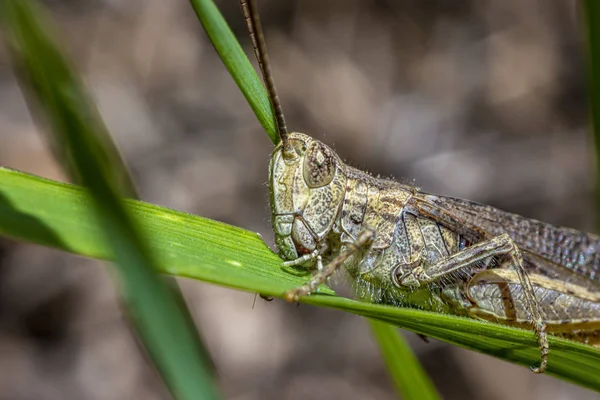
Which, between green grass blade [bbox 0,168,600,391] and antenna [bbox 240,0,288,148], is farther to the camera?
antenna [bbox 240,0,288,148]

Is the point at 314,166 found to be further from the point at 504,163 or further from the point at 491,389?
the point at 504,163

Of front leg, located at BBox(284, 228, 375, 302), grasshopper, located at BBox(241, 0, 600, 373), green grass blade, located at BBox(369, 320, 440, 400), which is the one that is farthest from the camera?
grasshopper, located at BBox(241, 0, 600, 373)

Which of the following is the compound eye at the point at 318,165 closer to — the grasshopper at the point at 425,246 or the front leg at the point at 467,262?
the grasshopper at the point at 425,246

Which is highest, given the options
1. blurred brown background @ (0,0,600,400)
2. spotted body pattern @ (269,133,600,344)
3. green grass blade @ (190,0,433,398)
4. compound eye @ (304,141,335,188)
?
green grass blade @ (190,0,433,398)

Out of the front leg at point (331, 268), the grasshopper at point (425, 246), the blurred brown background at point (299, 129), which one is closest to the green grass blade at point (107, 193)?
the front leg at point (331, 268)

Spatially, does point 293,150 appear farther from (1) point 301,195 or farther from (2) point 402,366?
(2) point 402,366

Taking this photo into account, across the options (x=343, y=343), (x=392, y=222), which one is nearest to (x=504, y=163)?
(x=343, y=343)

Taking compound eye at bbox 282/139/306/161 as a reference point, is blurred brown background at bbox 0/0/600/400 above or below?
below

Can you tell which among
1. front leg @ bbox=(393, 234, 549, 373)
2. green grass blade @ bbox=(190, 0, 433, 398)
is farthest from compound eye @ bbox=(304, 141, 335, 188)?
front leg @ bbox=(393, 234, 549, 373)

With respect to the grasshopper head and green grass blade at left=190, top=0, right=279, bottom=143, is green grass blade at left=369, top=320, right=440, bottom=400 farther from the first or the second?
green grass blade at left=190, top=0, right=279, bottom=143
